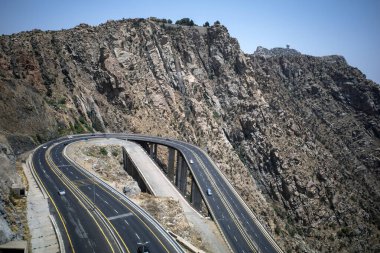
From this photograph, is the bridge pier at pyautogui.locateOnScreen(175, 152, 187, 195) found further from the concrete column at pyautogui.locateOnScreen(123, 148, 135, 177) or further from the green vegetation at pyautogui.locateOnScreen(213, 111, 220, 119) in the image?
the green vegetation at pyautogui.locateOnScreen(213, 111, 220, 119)

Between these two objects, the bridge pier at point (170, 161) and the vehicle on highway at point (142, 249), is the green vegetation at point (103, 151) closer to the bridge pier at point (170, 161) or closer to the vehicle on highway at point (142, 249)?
the bridge pier at point (170, 161)

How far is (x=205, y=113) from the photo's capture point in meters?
124

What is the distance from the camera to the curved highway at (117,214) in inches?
1618

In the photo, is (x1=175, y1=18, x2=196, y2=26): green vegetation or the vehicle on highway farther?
(x1=175, y1=18, x2=196, y2=26): green vegetation

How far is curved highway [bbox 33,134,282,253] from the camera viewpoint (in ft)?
135

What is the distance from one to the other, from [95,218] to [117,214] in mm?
3707

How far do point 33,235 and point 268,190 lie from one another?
94473mm

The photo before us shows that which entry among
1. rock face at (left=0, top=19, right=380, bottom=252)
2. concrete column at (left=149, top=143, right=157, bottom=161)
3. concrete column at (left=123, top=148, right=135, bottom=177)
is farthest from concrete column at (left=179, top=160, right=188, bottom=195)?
rock face at (left=0, top=19, right=380, bottom=252)

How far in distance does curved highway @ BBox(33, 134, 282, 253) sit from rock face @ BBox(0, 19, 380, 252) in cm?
2168

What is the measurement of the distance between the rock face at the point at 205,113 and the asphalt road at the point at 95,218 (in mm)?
25251

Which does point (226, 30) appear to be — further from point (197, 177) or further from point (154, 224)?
point (154, 224)

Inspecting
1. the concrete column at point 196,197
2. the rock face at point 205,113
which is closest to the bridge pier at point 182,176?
the concrete column at point 196,197

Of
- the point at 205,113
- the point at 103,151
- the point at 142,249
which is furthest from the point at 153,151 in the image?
the point at 142,249

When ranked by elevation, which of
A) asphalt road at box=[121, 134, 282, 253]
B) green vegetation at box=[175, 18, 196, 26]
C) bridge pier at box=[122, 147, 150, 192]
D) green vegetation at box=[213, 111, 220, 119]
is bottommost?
asphalt road at box=[121, 134, 282, 253]
